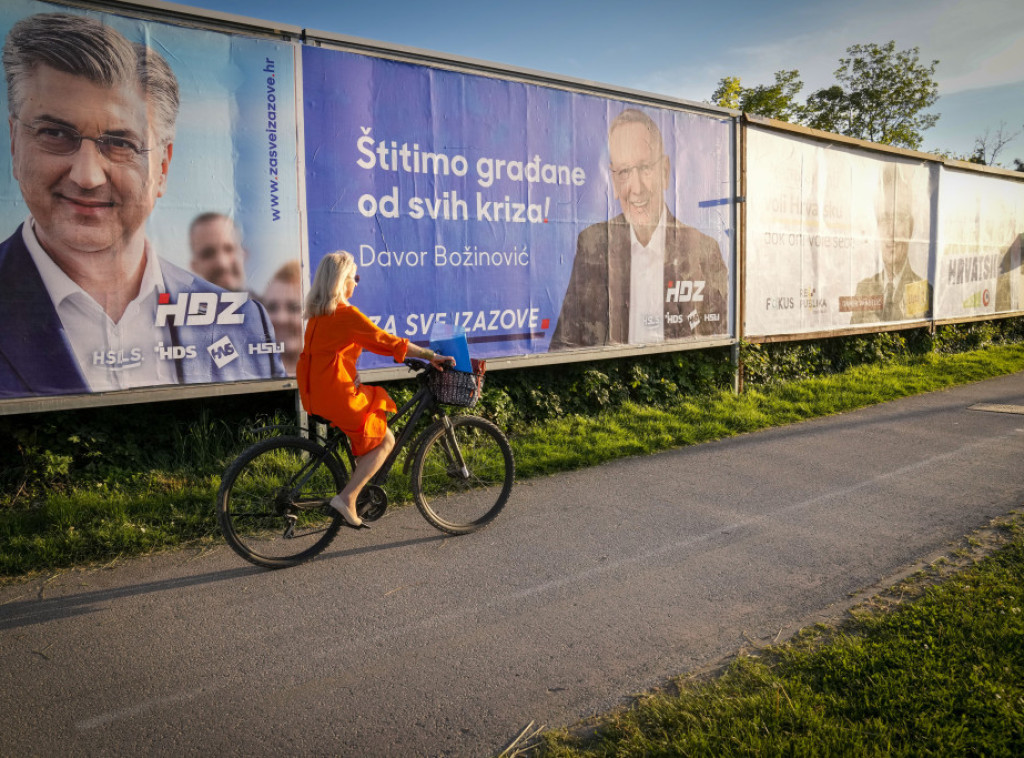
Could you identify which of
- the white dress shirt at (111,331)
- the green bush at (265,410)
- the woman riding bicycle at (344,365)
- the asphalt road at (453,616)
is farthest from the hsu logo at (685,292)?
the white dress shirt at (111,331)

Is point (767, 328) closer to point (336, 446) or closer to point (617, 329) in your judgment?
point (617, 329)

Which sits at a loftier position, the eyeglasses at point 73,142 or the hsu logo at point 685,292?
the eyeglasses at point 73,142

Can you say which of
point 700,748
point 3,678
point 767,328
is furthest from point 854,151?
point 3,678

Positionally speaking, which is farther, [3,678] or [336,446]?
[336,446]

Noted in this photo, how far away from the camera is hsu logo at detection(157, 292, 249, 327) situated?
5.98 meters

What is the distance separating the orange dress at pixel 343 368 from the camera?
175 inches

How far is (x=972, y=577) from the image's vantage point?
4059 millimetres

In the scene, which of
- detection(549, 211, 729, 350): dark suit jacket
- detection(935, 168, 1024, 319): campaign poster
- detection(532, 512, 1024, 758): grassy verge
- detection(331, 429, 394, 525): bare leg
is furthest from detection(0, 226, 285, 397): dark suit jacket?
detection(935, 168, 1024, 319): campaign poster

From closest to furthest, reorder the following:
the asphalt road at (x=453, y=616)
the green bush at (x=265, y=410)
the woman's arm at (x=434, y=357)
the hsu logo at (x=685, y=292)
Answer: the asphalt road at (x=453, y=616) < the woman's arm at (x=434, y=357) < the green bush at (x=265, y=410) < the hsu logo at (x=685, y=292)

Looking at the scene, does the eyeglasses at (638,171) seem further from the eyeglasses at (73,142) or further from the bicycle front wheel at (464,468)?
the eyeglasses at (73,142)

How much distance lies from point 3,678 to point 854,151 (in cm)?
1323

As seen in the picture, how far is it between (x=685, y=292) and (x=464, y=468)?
18.5 ft

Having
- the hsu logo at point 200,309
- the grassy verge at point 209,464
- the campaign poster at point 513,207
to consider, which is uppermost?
the campaign poster at point 513,207

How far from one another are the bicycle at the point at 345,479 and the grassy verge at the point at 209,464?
0.81 metres
